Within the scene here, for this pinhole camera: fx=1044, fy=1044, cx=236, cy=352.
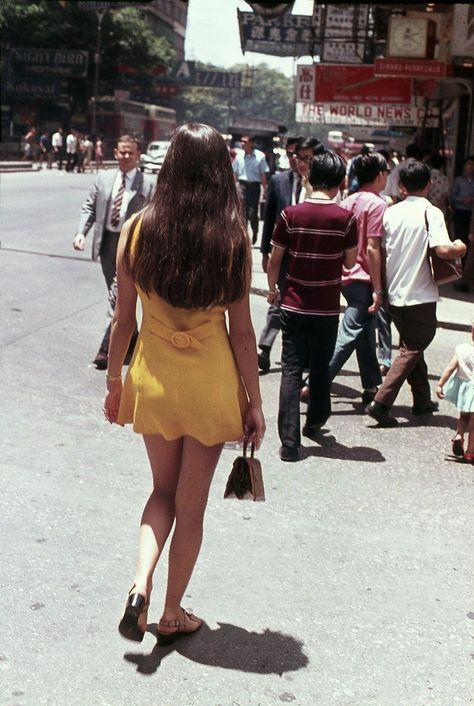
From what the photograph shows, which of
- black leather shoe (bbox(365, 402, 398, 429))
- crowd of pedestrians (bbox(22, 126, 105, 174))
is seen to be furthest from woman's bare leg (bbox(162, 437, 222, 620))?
crowd of pedestrians (bbox(22, 126, 105, 174))

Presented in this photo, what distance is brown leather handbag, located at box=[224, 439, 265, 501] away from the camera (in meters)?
3.73

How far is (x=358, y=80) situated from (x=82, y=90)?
199 ft

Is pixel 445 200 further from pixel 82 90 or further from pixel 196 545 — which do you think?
pixel 82 90

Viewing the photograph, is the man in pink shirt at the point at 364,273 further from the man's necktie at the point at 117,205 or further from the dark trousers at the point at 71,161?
the dark trousers at the point at 71,161

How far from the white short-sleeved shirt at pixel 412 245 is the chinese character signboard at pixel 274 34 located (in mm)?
23837

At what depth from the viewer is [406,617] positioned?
13.8 ft

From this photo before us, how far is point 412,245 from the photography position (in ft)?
23.9

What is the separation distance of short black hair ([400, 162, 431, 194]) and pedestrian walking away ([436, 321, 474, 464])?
123 centimetres

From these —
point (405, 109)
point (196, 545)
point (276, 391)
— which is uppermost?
point (405, 109)

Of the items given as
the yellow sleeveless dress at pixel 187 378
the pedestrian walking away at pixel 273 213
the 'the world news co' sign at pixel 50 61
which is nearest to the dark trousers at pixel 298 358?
the pedestrian walking away at pixel 273 213

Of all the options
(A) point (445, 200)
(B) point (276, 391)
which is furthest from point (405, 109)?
(B) point (276, 391)

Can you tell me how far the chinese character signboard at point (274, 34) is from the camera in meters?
30.4

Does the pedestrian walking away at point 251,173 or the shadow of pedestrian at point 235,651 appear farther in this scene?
the pedestrian walking away at point 251,173

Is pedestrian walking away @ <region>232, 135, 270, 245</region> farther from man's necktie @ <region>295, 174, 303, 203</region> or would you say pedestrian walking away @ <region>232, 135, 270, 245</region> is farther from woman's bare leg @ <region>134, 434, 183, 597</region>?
woman's bare leg @ <region>134, 434, 183, 597</region>
